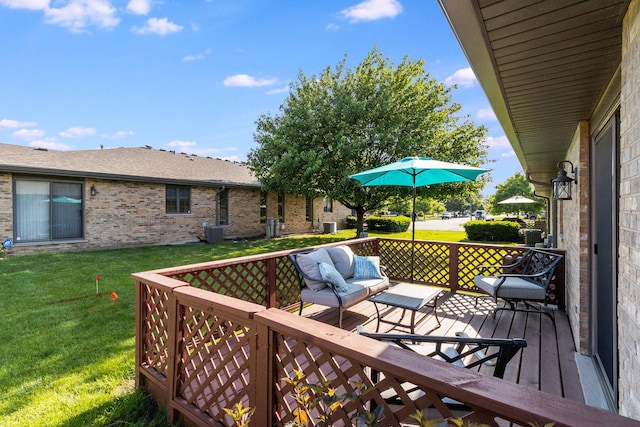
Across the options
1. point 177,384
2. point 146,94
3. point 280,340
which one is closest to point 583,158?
point 280,340

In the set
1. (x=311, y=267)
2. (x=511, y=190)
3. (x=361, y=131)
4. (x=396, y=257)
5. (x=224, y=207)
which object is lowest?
(x=396, y=257)

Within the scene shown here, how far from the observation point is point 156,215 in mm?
12977

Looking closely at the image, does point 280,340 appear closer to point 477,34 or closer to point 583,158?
point 477,34

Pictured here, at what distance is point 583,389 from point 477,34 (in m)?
3.27

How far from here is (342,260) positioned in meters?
5.27

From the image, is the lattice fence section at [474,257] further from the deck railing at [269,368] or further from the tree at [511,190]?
the tree at [511,190]

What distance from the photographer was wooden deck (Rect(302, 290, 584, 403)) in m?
3.08

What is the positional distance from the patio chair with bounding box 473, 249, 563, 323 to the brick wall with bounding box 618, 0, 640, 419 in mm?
2953

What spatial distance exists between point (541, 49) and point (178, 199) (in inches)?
556

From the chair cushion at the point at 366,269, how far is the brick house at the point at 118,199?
34.4ft

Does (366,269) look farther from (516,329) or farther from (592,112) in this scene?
(592,112)

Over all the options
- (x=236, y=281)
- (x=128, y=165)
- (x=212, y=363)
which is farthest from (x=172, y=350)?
(x=128, y=165)

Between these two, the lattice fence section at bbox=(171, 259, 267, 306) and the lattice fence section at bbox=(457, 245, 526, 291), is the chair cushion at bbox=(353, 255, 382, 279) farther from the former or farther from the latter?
the lattice fence section at bbox=(457, 245, 526, 291)

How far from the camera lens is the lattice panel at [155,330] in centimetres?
283
